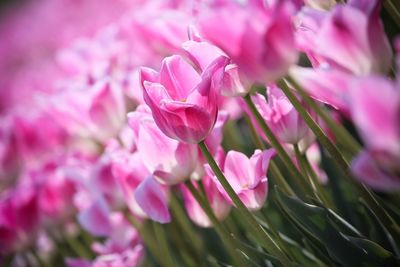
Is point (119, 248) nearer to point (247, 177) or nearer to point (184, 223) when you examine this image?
point (184, 223)

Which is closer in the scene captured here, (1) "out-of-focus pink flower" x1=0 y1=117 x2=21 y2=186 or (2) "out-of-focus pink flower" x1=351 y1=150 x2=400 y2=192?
(2) "out-of-focus pink flower" x1=351 y1=150 x2=400 y2=192

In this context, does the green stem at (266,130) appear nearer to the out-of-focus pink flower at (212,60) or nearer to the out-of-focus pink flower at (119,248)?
the out-of-focus pink flower at (212,60)

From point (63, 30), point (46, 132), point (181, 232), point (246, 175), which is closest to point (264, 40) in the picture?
point (246, 175)

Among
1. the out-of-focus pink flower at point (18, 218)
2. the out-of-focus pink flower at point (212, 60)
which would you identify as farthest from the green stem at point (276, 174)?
the out-of-focus pink flower at point (18, 218)

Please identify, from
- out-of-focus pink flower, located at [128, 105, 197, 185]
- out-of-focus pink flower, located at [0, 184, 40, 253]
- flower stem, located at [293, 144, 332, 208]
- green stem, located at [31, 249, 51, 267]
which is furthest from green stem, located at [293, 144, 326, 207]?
green stem, located at [31, 249, 51, 267]

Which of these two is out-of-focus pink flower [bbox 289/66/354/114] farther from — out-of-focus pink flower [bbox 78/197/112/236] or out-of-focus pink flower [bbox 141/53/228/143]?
out-of-focus pink flower [bbox 78/197/112/236]
